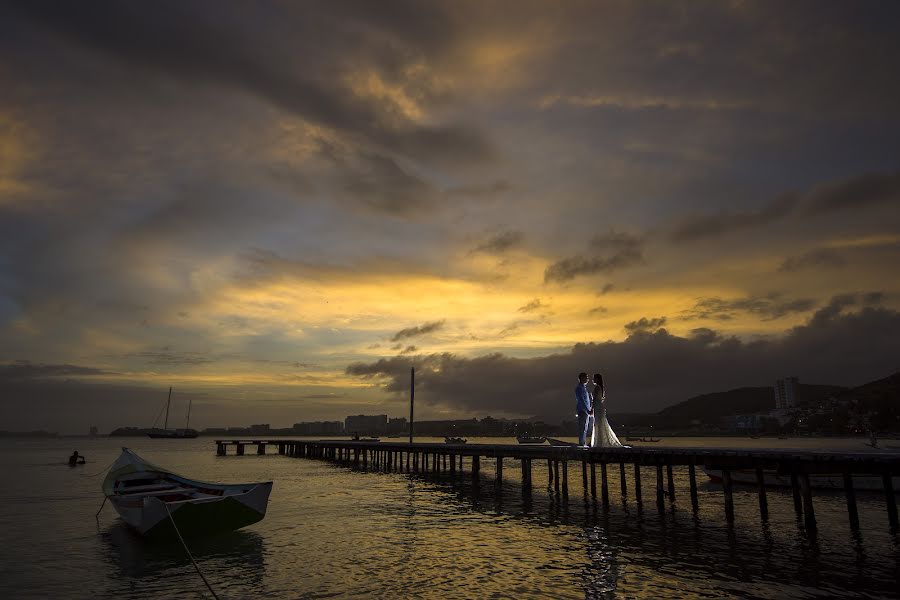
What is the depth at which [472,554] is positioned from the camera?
17281 mm

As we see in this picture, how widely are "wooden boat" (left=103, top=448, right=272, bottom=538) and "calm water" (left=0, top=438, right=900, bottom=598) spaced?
68 cm

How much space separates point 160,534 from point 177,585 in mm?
6188

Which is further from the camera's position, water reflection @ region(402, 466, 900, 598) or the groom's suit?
the groom's suit

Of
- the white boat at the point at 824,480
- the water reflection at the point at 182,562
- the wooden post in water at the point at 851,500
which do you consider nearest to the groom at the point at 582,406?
the white boat at the point at 824,480

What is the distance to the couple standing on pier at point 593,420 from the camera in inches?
948

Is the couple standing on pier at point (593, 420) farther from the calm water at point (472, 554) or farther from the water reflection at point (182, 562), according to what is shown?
the water reflection at point (182, 562)

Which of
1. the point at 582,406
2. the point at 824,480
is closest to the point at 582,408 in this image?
the point at 582,406

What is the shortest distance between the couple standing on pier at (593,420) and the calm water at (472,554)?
325cm

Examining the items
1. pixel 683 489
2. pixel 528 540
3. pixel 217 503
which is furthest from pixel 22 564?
pixel 683 489

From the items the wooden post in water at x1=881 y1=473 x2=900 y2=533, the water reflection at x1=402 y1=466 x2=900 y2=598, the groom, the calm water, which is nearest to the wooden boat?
the calm water

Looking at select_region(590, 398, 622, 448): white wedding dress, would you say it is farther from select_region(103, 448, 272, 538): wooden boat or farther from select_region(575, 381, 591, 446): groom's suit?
select_region(103, 448, 272, 538): wooden boat

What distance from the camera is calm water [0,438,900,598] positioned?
44.9 ft

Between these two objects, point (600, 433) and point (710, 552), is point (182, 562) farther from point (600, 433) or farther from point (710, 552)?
point (600, 433)

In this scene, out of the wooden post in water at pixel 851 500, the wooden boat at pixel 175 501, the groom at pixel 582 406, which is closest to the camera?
the wooden post in water at pixel 851 500
